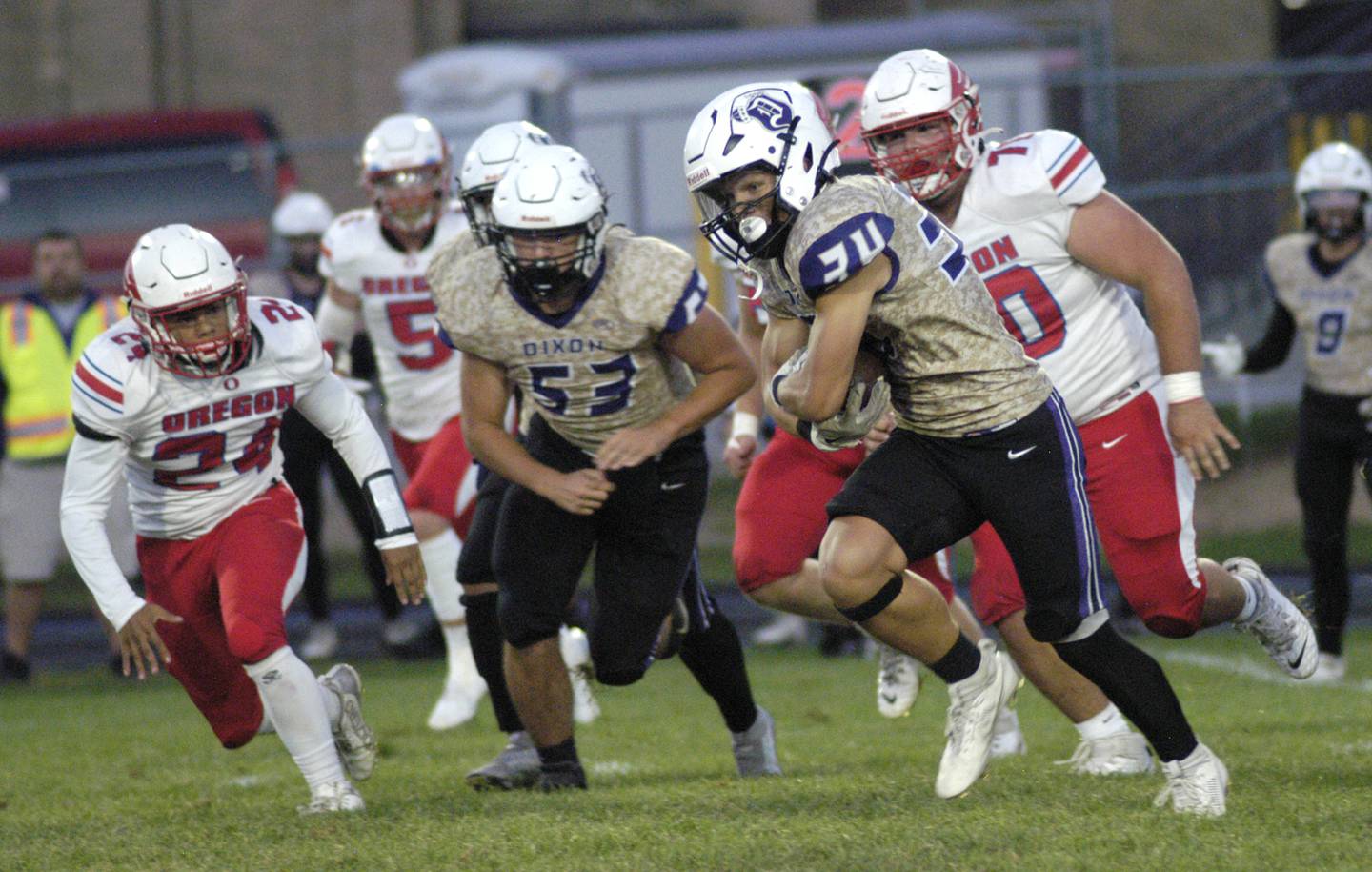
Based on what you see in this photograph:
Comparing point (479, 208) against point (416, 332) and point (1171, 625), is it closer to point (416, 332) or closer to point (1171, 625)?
point (416, 332)

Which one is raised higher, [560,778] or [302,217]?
[302,217]

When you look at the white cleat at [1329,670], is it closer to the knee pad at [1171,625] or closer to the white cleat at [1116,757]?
the white cleat at [1116,757]

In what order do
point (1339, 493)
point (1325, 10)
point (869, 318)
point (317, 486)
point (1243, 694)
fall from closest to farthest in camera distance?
point (869, 318) → point (1243, 694) → point (1339, 493) → point (317, 486) → point (1325, 10)

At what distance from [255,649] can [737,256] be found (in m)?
1.60

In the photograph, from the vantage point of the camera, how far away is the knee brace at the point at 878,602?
4234 mm

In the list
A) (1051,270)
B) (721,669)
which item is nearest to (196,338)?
(721,669)

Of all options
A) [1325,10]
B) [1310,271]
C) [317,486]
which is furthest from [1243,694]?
[1325,10]

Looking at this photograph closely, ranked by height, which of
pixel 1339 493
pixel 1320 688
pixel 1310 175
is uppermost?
Result: pixel 1310 175

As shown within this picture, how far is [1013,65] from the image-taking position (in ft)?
45.8

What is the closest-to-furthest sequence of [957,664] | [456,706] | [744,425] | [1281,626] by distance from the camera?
[957,664], [1281,626], [744,425], [456,706]

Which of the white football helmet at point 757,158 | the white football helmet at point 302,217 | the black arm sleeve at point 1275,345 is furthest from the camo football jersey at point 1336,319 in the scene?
the white football helmet at point 302,217

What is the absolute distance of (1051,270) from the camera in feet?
16.1

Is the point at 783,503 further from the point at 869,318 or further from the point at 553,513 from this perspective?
the point at 869,318

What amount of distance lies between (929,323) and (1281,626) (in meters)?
1.53
